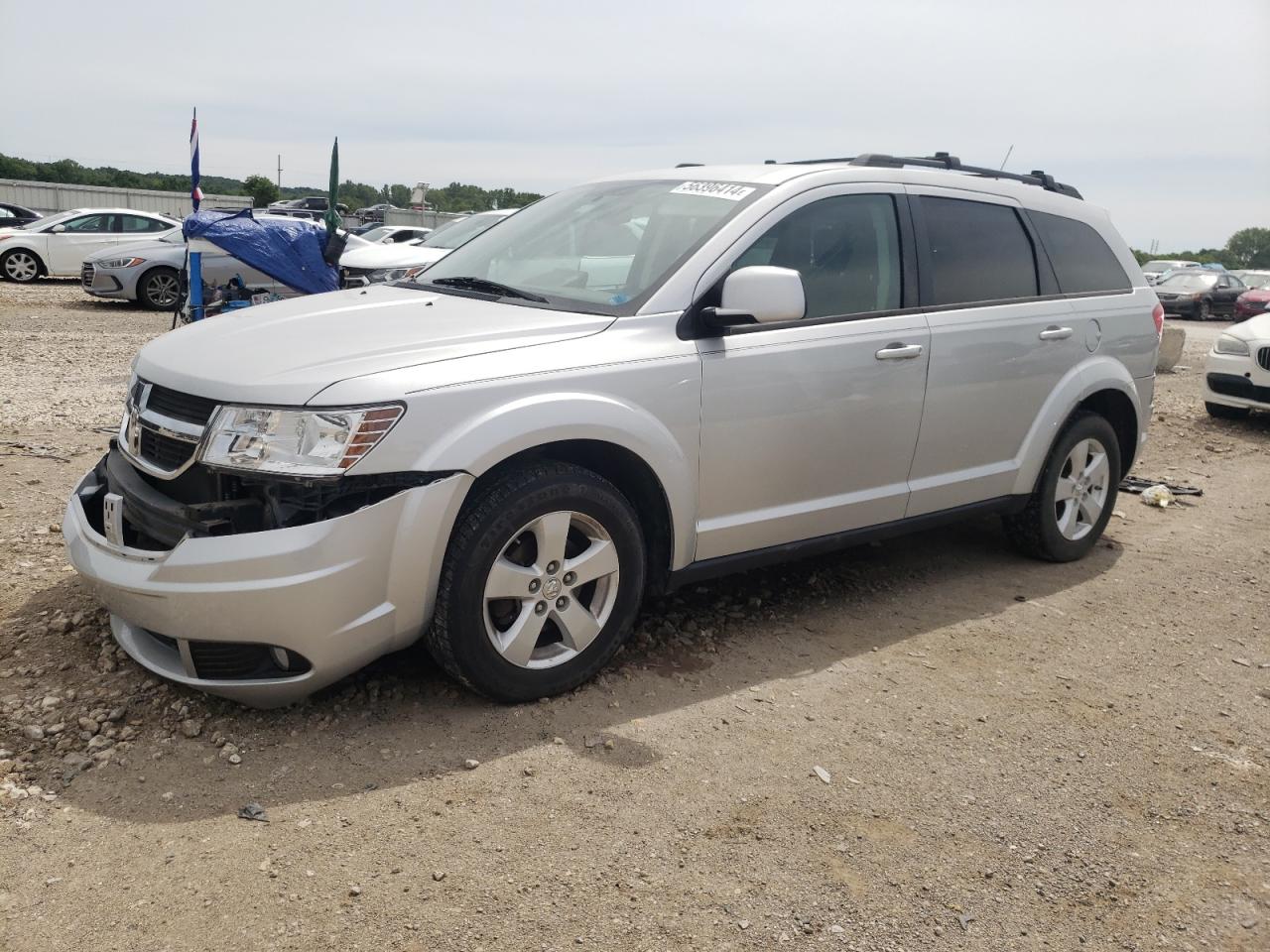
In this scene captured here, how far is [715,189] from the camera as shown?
438 centimetres

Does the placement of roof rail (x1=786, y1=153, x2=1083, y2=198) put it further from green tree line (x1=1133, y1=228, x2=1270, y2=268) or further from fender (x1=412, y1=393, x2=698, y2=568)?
green tree line (x1=1133, y1=228, x2=1270, y2=268)

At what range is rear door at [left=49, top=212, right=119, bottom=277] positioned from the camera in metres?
19.4

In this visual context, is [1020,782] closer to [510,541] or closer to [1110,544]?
[510,541]

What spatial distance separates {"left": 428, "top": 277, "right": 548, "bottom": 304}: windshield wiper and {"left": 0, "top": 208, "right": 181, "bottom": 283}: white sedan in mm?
16756

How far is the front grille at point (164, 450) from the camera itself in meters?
3.35

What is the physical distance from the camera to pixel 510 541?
11.5ft

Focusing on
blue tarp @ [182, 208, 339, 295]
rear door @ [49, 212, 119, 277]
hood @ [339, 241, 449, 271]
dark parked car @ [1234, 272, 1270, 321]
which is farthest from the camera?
dark parked car @ [1234, 272, 1270, 321]

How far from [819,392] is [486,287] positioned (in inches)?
53.8

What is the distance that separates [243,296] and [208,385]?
762 cm

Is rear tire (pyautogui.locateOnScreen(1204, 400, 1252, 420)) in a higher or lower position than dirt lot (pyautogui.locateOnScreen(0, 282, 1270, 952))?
higher

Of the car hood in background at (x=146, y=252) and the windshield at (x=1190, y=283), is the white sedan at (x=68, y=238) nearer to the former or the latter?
the car hood in background at (x=146, y=252)

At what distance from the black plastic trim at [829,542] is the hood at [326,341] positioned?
986 mm

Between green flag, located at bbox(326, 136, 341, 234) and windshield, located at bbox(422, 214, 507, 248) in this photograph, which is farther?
windshield, located at bbox(422, 214, 507, 248)

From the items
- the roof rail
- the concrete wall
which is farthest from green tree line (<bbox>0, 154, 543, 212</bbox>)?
the roof rail
